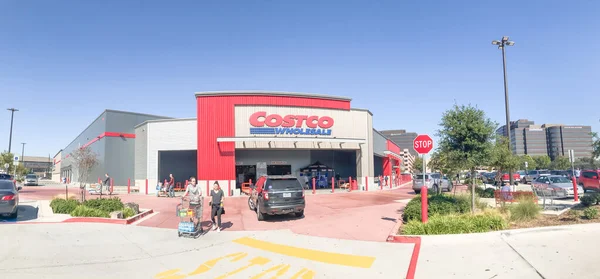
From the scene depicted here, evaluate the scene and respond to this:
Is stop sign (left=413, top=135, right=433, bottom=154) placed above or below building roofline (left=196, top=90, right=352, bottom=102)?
below

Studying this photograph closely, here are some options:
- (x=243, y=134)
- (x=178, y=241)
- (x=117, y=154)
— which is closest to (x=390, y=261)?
(x=178, y=241)

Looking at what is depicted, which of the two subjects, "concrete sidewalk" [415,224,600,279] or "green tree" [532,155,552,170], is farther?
"green tree" [532,155,552,170]

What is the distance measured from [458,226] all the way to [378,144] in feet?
94.8

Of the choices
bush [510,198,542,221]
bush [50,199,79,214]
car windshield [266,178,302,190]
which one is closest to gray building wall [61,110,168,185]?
bush [50,199,79,214]

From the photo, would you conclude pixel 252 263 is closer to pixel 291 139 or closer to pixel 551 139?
pixel 291 139

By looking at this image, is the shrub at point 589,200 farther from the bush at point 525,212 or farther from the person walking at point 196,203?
the person walking at point 196,203

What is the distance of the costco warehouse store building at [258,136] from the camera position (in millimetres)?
26156

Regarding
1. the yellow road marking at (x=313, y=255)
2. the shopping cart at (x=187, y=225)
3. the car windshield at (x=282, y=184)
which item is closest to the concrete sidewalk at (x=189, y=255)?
the yellow road marking at (x=313, y=255)

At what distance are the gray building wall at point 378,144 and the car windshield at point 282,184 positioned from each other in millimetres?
22779

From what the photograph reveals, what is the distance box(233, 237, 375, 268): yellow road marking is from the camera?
7.02 meters

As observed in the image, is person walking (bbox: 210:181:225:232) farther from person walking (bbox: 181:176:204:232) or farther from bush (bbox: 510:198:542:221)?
bush (bbox: 510:198:542:221)

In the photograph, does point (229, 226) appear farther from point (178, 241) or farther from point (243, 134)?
point (243, 134)

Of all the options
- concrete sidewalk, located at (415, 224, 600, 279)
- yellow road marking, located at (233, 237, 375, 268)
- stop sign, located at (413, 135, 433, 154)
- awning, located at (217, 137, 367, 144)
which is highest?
awning, located at (217, 137, 367, 144)

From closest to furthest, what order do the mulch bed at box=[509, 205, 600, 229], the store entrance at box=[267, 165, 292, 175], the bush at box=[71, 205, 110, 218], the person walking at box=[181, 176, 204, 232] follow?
the mulch bed at box=[509, 205, 600, 229] < the person walking at box=[181, 176, 204, 232] < the bush at box=[71, 205, 110, 218] < the store entrance at box=[267, 165, 292, 175]
